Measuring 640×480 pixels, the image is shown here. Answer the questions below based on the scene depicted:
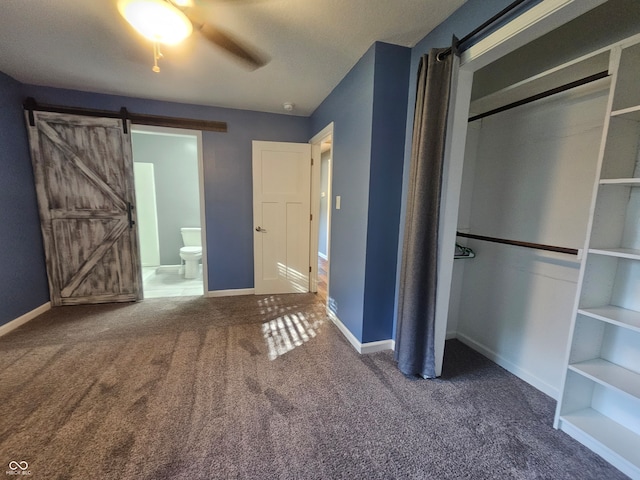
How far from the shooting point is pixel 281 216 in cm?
363

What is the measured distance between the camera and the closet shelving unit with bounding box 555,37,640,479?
125 centimetres

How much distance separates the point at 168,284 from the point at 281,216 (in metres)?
2.19

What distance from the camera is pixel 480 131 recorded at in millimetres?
2281

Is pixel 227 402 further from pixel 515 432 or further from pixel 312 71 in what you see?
pixel 312 71

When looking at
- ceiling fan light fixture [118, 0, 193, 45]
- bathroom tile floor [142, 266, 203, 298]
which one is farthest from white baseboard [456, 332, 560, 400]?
bathroom tile floor [142, 266, 203, 298]

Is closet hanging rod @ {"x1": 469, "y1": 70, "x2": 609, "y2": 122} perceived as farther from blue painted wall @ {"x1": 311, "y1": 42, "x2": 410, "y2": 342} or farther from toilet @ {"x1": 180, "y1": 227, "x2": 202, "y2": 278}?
toilet @ {"x1": 180, "y1": 227, "x2": 202, "y2": 278}

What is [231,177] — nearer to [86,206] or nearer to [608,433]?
[86,206]

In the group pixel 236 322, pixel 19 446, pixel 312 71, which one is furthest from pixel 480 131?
pixel 19 446

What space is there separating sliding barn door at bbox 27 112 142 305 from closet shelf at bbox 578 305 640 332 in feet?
13.5

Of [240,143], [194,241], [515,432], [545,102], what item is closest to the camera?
[515,432]

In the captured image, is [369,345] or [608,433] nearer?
[608,433]

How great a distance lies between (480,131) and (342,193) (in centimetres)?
129

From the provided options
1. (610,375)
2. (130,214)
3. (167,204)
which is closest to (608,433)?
(610,375)

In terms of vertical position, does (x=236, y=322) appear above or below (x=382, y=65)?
below
